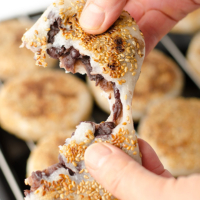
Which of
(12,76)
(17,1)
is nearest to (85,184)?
(12,76)

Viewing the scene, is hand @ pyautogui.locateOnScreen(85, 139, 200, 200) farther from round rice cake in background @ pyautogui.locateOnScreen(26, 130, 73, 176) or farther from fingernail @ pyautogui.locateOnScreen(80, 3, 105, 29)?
round rice cake in background @ pyautogui.locateOnScreen(26, 130, 73, 176)

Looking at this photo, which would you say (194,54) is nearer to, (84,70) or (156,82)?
(156,82)

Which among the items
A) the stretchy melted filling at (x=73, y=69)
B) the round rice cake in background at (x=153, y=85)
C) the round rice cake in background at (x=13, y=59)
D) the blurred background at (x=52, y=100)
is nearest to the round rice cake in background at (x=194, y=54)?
the blurred background at (x=52, y=100)

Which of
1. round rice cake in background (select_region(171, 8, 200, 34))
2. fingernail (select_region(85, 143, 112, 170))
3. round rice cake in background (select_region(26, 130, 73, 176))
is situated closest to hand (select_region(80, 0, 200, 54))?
fingernail (select_region(85, 143, 112, 170))

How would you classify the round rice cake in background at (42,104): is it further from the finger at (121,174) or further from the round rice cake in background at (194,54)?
the finger at (121,174)

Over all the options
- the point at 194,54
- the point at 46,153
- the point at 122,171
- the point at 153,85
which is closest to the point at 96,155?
the point at 122,171

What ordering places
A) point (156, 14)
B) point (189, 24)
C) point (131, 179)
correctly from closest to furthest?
point (131, 179) < point (156, 14) < point (189, 24)
